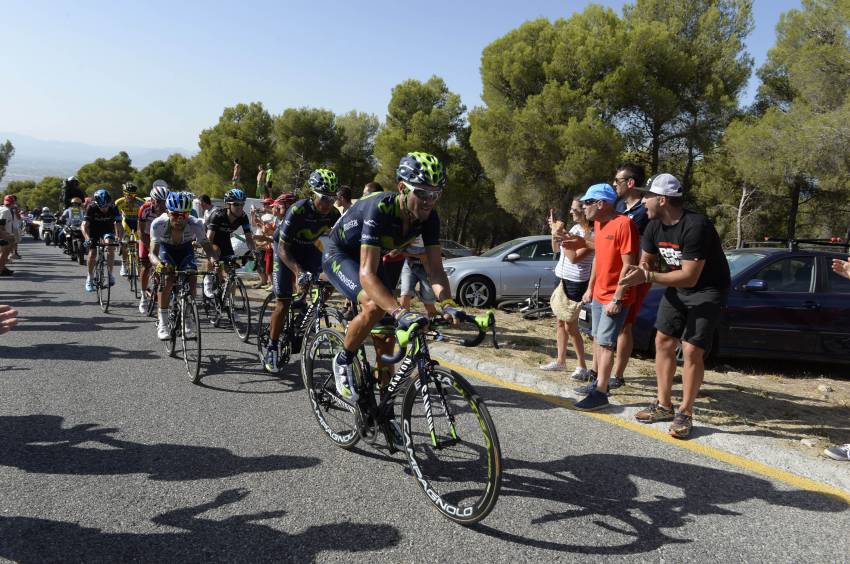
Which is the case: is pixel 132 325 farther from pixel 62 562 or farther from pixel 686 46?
pixel 686 46

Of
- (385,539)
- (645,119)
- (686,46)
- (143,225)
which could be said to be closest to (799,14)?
(686,46)

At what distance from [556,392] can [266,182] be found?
479 inches

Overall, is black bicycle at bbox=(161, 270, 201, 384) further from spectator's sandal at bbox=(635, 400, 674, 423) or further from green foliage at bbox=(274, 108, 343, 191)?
green foliage at bbox=(274, 108, 343, 191)

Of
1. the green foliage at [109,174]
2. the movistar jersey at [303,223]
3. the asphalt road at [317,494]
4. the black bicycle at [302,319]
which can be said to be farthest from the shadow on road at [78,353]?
the green foliage at [109,174]

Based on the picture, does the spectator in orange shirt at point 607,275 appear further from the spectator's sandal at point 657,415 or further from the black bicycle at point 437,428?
the black bicycle at point 437,428

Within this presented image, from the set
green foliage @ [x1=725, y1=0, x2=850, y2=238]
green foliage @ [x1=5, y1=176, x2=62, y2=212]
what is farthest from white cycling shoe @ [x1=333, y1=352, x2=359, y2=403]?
green foliage @ [x1=5, y1=176, x2=62, y2=212]

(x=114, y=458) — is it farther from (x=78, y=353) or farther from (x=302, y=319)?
(x=78, y=353)

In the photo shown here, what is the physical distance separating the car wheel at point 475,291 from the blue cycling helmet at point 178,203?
584 cm

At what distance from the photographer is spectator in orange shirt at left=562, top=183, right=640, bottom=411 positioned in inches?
189

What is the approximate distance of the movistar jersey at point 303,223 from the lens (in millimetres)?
5465

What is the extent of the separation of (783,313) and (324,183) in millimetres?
5549

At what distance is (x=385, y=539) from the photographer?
276 centimetres

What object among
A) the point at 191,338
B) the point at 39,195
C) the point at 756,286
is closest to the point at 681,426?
the point at 756,286

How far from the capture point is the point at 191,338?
5617 millimetres
